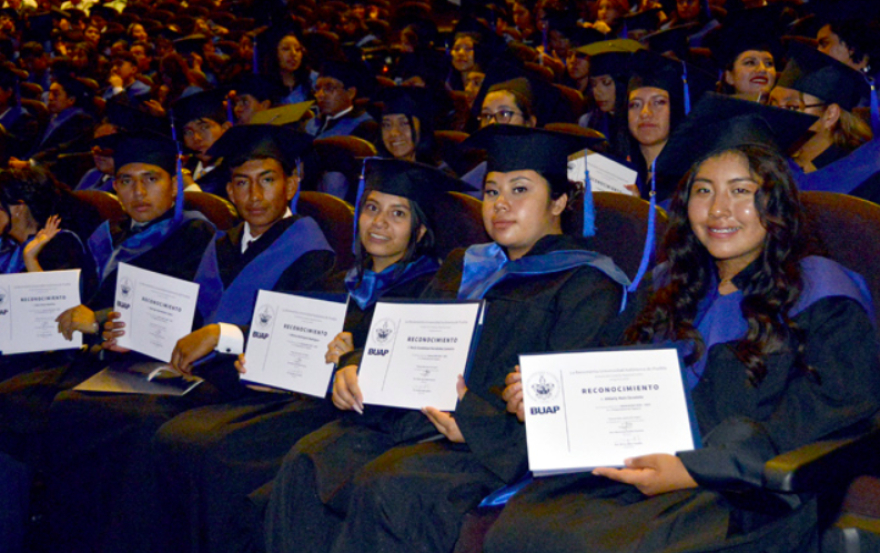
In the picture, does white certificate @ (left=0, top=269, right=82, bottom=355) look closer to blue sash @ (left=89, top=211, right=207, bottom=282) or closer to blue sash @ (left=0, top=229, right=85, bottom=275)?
blue sash @ (left=89, top=211, right=207, bottom=282)

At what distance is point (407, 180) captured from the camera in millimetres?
3285

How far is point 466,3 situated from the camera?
10336 millimetres

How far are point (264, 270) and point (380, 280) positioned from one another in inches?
24.4

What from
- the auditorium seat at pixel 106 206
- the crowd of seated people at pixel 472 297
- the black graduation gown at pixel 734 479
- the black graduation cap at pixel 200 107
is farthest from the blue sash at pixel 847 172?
the black graduation cap at pixel 200 107

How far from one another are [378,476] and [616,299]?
95 centimetres

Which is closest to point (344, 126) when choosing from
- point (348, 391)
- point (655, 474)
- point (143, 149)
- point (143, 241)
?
point (143, 149)

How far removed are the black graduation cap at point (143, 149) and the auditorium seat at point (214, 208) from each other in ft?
1.41

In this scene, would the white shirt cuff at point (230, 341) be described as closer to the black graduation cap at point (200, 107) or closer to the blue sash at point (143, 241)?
the blue sash at point (143, 241)

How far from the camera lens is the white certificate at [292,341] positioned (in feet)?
9.89

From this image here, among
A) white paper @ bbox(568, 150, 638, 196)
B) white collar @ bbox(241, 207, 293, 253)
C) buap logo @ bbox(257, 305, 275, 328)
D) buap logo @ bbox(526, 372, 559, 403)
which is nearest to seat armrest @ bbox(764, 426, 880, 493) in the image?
buap logo @ bbox(526, 372, 559, 403)

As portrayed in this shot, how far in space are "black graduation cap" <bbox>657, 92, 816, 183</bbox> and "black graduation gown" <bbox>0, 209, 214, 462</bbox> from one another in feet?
8.13

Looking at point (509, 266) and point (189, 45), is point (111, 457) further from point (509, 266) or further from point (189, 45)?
point (189, 45)

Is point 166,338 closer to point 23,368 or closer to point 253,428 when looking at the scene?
Result: point 253,428

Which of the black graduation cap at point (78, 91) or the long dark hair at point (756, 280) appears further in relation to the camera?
the black graduation cap at point (78, 91)
